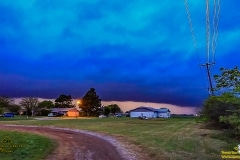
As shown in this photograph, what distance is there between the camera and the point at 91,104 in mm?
123188

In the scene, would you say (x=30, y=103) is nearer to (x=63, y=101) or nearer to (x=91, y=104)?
(x=91, y=104)

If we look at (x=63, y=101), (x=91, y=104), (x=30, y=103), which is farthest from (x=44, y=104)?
(x=91, y=104)

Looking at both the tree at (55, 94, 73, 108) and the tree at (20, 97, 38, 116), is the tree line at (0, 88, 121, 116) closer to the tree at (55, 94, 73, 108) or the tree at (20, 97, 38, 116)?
the tree at (20, 97, 38, 116)

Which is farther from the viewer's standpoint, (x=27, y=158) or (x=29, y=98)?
(x=29, y=98)

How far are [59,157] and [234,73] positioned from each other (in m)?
9.48

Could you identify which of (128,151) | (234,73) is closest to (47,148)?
(128,151)

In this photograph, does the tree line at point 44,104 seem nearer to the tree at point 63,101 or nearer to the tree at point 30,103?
the tree at point 30,103

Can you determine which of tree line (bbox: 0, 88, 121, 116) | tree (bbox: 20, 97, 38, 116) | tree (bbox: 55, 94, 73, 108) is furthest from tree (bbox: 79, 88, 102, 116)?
tree (bbox: 55, 94, 73, 108)

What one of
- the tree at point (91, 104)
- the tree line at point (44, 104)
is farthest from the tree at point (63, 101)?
the tree at point (91, 104)

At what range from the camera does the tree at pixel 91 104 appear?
404 ft

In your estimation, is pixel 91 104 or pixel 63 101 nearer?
pixel 91 104

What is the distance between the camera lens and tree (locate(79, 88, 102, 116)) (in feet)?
404

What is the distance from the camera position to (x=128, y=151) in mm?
20344

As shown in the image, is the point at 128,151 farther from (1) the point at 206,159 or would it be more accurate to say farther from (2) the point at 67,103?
(2) the point at 67,103
